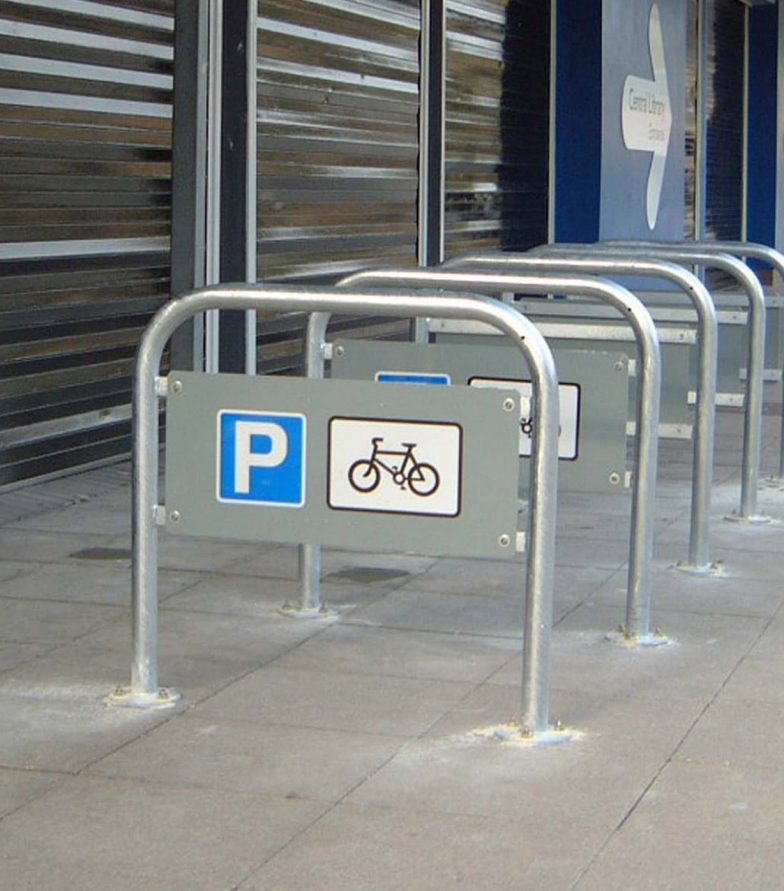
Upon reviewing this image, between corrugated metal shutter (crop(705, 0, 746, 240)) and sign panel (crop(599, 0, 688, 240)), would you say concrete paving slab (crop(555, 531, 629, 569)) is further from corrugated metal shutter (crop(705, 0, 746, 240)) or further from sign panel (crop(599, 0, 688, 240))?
corrugated metal shutter (crop(705, 0, 746, 240))

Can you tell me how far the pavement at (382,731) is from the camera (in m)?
3.84

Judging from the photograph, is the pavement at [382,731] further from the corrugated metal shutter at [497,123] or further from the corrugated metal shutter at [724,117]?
the corrugated metal shutter at [724,117]

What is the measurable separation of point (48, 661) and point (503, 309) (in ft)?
5.72

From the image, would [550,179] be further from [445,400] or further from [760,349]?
[445,400]

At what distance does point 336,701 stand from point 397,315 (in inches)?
41.2

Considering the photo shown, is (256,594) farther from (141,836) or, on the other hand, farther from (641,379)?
(141,836)

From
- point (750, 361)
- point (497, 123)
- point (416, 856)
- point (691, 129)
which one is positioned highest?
point (691, 129)

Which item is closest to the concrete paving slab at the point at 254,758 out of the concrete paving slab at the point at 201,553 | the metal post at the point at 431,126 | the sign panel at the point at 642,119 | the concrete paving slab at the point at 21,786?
the concrete paving slab at the point at 21,786

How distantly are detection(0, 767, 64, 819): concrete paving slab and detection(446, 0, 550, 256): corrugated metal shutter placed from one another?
843 centimetres

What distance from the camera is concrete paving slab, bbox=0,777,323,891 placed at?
3717mm

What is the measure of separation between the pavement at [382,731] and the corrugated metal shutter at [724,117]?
12828 mm

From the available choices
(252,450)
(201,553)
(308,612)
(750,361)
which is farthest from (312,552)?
(750,361)

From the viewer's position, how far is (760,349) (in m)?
7.82

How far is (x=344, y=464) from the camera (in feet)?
16.1
